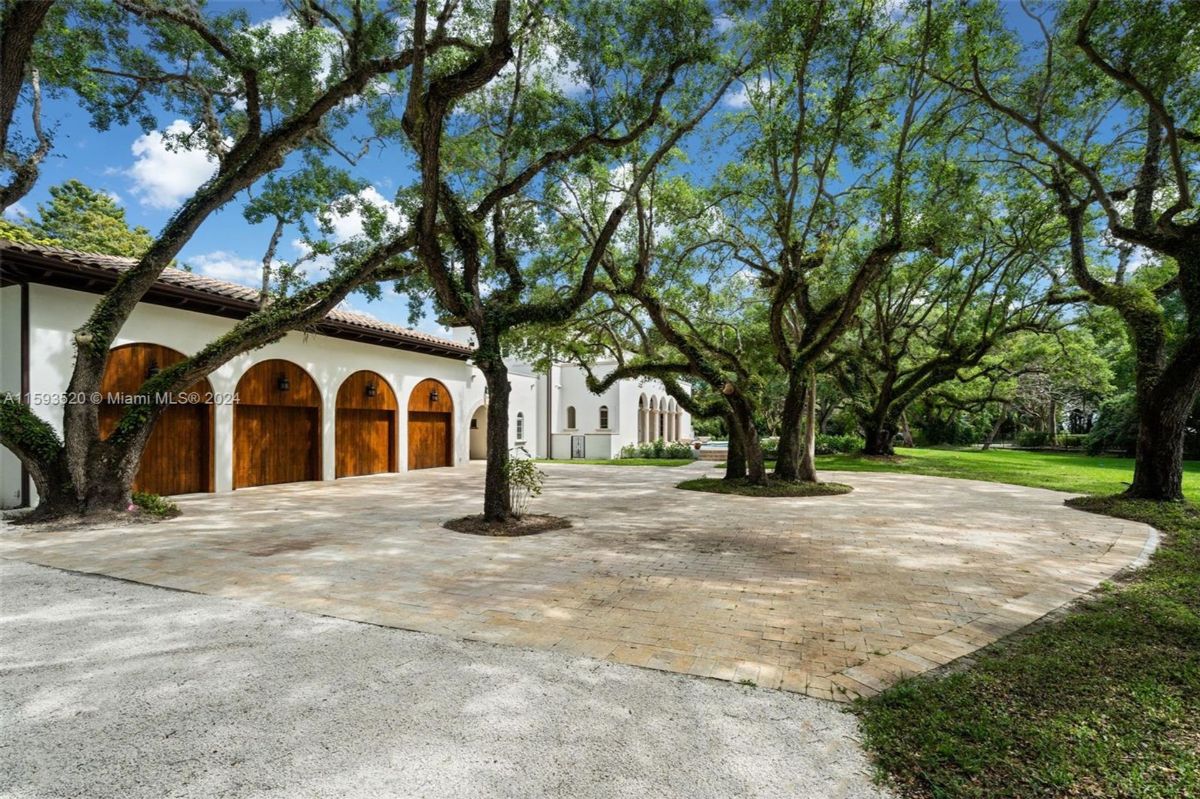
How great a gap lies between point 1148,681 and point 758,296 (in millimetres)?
14812

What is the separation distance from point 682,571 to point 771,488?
23.5 ft

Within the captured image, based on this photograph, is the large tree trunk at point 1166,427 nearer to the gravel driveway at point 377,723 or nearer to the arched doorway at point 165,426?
the gravel driveway at point 377,723

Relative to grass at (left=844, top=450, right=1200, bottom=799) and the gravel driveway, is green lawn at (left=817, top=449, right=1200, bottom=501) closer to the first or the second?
grass at (left=844, top=450, right=1200, bottom=799)

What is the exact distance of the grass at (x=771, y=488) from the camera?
1143cm

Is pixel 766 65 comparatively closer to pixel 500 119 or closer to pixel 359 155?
pixel 500 119

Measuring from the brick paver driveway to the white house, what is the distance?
92.8 inches

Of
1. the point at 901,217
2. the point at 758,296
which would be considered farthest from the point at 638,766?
the point at 758,296

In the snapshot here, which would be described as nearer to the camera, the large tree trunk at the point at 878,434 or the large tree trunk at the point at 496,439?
the large tree trunk at the point at 496,439

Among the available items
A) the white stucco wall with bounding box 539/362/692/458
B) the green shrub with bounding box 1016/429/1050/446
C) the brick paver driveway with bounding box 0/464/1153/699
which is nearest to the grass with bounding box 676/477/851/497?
the brick paver driveway with bounding box 0/464/1153/699

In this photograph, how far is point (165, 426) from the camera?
35.0 ft

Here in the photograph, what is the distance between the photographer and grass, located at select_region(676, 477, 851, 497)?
1143 cm

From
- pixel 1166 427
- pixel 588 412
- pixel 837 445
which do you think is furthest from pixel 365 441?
pixel 837 445

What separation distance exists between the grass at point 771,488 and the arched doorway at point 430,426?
8975 millimetres

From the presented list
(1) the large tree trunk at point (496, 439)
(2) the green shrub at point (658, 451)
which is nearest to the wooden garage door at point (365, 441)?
(1) the large tree trunk at point (496, 439)
